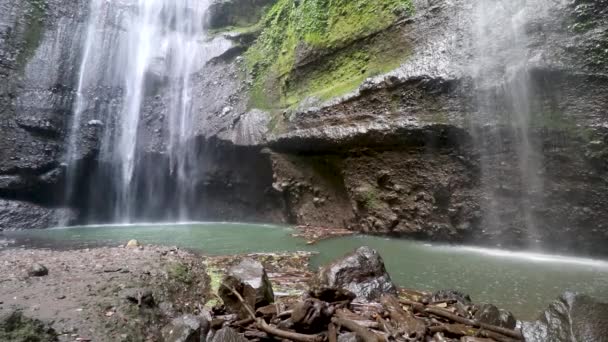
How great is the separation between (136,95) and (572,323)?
18.2m

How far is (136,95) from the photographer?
17.6 meters

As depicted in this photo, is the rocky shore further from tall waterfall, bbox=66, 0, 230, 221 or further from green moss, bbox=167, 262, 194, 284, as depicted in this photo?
tall waterfall, bbox=66, 0, 230, 221

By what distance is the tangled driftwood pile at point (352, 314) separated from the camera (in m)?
2.71

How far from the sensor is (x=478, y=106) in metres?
8.37

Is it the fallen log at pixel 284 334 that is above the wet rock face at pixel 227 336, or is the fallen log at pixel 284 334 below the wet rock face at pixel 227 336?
above

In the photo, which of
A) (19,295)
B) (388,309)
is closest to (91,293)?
(19,295)

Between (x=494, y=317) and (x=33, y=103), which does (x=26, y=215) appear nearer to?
(x=33, y=103)

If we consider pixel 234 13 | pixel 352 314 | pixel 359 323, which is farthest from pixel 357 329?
pixel 234 13

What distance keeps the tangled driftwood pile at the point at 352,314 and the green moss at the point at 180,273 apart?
1.63 metres

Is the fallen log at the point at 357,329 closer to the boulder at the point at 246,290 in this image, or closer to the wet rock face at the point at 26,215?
the boulder at the point at 246,290

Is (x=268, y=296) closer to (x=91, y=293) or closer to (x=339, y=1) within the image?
(x=91, y=293)

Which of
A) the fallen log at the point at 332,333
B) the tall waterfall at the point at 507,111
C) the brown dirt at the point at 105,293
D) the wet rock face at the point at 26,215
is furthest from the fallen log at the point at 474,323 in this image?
the wet rock face at the point at 26,215

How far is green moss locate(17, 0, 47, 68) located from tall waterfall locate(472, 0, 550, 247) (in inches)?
682

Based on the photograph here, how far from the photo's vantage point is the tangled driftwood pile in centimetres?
271
